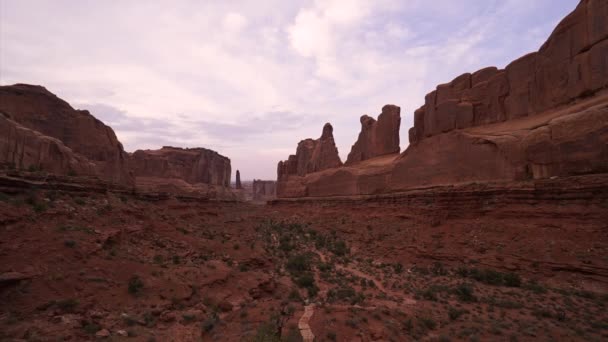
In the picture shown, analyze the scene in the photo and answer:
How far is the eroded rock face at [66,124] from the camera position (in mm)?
22875

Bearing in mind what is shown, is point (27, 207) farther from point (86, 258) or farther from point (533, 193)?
point (533, 193)

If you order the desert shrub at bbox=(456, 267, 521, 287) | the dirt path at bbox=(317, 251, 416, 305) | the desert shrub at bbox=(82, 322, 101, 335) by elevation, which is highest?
the desert shrub at bbox=(82, 322, 101, 335)

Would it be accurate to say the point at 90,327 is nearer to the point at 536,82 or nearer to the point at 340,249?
the point at 340,249

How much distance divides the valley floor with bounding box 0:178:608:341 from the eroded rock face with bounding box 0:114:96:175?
5201mm

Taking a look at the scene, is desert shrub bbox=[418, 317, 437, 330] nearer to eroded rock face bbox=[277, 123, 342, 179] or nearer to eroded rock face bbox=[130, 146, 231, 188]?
eroded rock face bbox=[277, 123, 342, 179]

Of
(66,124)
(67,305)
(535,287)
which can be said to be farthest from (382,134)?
(67,305)

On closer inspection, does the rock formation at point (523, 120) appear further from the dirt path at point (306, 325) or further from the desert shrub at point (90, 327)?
the desert shrub at point (90, 327)

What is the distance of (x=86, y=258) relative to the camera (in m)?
10.4

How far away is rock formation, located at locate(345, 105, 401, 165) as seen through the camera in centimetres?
3716

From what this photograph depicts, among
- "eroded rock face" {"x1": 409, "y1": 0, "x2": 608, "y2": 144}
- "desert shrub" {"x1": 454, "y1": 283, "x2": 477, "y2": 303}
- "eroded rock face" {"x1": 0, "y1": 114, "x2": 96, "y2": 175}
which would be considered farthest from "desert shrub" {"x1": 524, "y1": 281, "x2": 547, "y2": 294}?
"eroded rock face" {"x1": 0, "y1": 114, "x2": 96, "y2": 175}

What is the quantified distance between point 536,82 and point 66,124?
35.2m

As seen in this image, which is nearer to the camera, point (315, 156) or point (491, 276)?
point (491, 276)

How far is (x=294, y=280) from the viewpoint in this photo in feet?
52.6

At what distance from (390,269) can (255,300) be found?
34.4 feet
